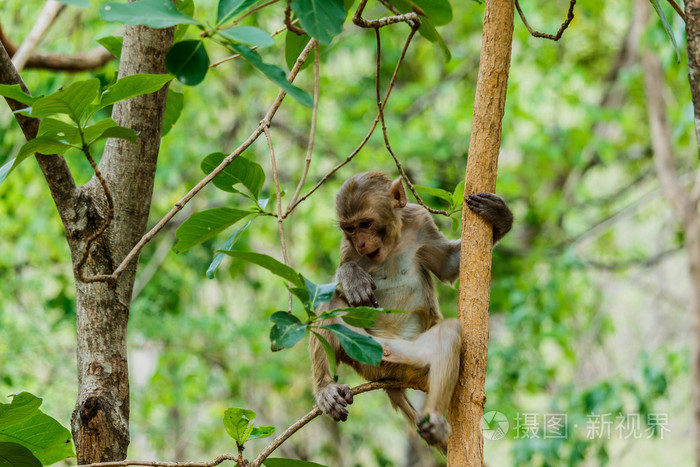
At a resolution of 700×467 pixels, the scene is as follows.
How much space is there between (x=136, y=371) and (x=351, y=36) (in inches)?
182

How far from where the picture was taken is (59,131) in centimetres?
175

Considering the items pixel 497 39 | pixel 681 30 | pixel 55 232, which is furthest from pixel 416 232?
pixel 55 232

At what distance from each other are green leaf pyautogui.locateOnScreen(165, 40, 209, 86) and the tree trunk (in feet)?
2.72

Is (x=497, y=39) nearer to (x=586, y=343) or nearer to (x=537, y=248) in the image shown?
(x=537, y=248)

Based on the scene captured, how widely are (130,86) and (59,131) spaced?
20 cm

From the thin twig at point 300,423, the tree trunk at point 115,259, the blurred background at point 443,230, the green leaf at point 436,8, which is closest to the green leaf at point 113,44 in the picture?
the tree trunk at point 115,259

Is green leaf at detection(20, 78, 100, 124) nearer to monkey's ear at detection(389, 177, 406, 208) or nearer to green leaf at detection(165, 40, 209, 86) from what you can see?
green leaf at detection(165, 40, 209, 86)

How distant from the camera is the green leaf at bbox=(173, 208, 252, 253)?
7.08ft

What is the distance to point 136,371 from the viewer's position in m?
8.68

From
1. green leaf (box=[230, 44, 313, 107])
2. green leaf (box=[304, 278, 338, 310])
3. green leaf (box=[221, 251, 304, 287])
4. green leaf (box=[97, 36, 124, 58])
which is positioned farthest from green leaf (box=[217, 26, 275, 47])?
green leaf (box=[97, 36, 124, 58])

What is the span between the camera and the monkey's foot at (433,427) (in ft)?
8.08

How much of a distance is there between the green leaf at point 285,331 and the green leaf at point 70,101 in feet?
2.14

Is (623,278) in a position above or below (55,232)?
above

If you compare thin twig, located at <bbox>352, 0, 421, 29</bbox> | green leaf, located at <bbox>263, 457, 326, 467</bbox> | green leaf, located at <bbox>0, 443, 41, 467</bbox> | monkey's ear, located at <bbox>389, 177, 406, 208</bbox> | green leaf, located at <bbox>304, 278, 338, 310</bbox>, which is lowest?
green leaf, located at <bbox>0, 443, 41, 467</bbox>
